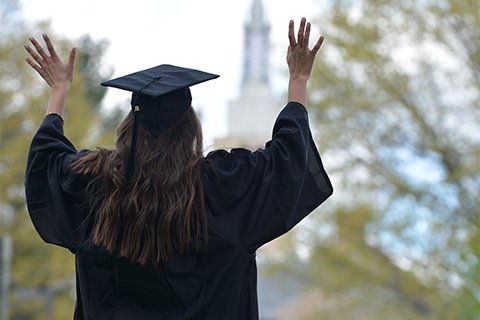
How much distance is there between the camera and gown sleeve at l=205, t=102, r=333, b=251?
3416mm

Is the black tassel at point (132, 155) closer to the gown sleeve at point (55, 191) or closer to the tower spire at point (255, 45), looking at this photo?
the gown sleeve at point (55, 191)

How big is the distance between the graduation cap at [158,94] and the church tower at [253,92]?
8982 cm

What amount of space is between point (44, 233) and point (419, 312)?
613 inches

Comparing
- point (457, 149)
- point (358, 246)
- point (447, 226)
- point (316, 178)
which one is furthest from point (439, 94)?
point (316, 178)

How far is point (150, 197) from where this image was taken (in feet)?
11.1

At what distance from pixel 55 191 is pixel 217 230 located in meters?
0.52

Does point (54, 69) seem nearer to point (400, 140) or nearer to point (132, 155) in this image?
point (132, 155)

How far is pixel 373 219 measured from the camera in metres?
17.5

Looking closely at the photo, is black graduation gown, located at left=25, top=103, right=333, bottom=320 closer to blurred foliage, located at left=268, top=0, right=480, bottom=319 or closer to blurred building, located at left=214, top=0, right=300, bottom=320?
blurred foliage, located at left=268, top=0, right=480, bottom=319

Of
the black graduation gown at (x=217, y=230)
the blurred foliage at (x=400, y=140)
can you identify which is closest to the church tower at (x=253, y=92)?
the blurred foliage at (x=400, y=140)

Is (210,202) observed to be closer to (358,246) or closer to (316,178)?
(316,178)

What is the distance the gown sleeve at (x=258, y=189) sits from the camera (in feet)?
11.2

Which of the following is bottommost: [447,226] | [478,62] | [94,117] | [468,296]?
[468,296]

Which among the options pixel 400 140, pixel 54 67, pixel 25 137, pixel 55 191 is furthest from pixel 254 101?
pixel 55 191
